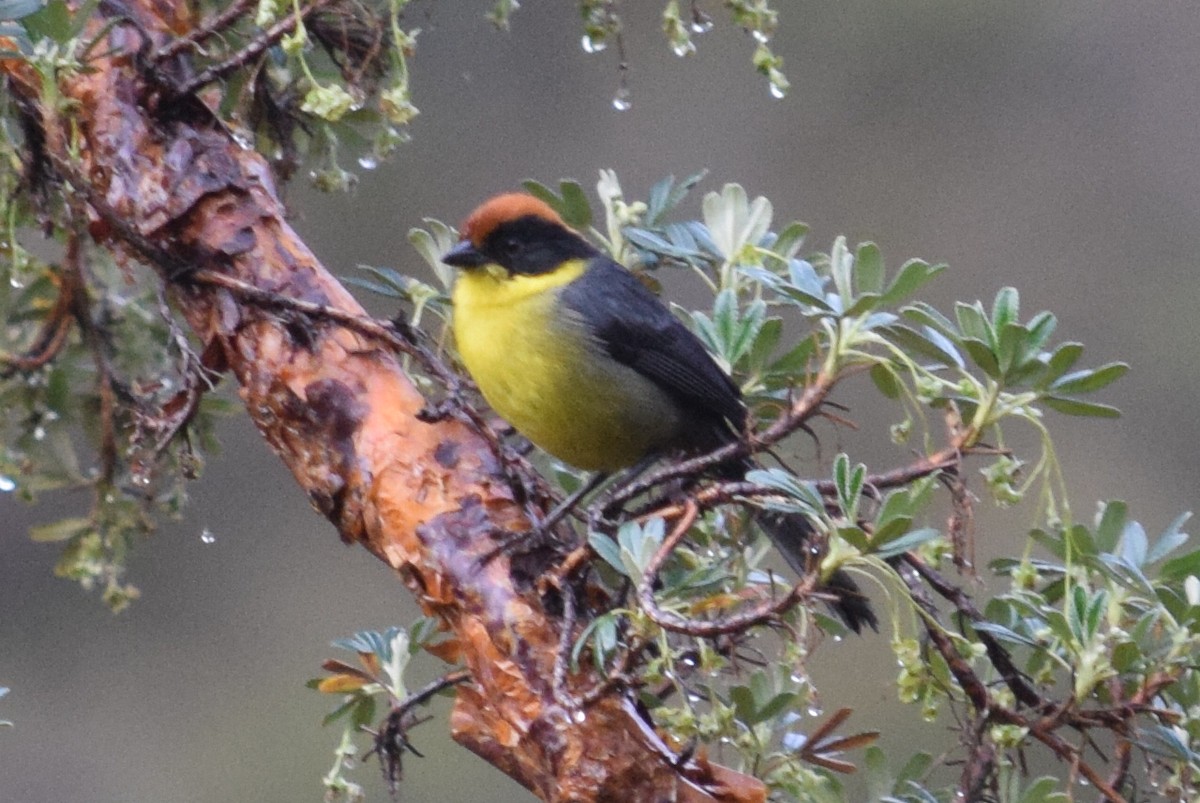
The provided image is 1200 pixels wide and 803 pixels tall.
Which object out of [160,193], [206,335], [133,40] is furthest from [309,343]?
[133,40]

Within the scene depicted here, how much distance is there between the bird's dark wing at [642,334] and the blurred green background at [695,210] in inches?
120

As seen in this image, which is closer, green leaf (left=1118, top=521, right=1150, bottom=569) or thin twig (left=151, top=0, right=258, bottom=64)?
green leaf (left=1118, top=521, right=1150, bottom=569)

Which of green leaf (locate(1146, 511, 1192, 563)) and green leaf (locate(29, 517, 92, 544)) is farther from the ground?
green leaf (locate(1146, 511, 1192, 563))

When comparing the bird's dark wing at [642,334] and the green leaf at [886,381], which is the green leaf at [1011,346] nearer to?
the green leaf at [886,381]

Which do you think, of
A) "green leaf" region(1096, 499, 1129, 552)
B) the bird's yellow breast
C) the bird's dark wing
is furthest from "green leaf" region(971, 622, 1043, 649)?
the bird's yellow breast

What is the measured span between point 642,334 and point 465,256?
34 centimetres

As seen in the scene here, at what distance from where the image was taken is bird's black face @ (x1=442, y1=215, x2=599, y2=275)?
282cm

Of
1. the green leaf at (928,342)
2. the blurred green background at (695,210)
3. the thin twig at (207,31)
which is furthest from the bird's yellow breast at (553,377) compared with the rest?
the blurred green background at (695,210)

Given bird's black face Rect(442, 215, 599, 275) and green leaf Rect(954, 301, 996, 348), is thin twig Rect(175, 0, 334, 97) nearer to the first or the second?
bird's black face Rect(442, 215, 599, 275)

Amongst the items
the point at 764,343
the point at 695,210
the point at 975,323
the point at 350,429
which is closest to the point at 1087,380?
the point at 975,323

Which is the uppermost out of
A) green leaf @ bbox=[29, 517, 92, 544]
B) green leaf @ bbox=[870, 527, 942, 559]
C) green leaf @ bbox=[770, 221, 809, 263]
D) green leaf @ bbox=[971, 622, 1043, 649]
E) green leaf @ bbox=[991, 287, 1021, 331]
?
green leaf @ bbox=[991, 287, 1021, 331]

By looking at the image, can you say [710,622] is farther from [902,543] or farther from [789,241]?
[789,241]

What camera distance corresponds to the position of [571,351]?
2.80m

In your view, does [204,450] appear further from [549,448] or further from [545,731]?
[545,731]
